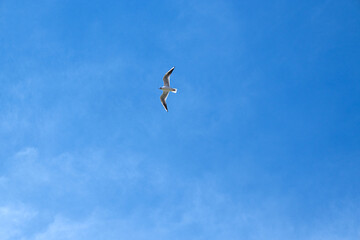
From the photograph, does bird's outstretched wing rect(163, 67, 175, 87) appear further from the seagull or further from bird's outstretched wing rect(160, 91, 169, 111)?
bird's outstretched wing rect(160, 91, 169, 111)

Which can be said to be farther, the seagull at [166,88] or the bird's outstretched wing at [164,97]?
the bird's outstretched wing at [164,97]

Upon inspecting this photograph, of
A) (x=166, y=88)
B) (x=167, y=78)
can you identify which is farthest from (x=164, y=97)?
(x=167, y=78)

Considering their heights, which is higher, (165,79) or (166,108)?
(165,79)

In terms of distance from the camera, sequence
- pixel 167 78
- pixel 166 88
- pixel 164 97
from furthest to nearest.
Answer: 1. pixel 164 97
2. pixel 167 78
3. pixel 166 88

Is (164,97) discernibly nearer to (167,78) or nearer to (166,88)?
(166,88)

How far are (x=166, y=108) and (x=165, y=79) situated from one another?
6246 millimetres

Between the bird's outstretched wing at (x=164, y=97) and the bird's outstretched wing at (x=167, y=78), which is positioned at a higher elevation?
the bird's outstretched wing at (x=167, y=78)

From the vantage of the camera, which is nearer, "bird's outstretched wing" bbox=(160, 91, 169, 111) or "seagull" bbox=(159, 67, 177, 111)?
"seagull" bbox=(159, 67, 177, 111)

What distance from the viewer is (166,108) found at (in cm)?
7425

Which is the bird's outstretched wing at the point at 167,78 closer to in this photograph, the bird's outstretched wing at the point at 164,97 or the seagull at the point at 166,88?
the seagull at the point at 166,88

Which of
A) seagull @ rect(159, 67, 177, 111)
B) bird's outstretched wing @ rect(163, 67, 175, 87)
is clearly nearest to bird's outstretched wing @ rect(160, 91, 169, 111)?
seagull @ rect(159, 67, 177, 111)

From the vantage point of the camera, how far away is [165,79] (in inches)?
2911

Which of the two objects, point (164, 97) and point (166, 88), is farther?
point (164, 97)

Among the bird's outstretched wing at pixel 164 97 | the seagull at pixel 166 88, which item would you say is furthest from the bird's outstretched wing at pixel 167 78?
the bird's outstretched wing at pixel 164 97
